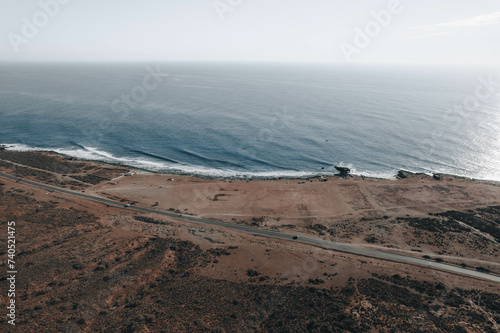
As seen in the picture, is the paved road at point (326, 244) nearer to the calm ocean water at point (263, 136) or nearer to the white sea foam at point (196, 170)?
the white sea foam at point (196, 170)

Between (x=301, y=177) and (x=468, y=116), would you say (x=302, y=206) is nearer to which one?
(x=301, y=177)

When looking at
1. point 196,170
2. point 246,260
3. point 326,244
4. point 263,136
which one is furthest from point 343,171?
point 246,260

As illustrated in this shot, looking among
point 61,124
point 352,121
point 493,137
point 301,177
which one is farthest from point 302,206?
point 61,124

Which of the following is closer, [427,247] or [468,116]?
[427,247]

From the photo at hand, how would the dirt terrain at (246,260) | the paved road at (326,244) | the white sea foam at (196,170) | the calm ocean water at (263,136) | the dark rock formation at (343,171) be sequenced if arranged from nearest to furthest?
the dirt terrain at (246,260) → the paved road at (326,244) → the white sea foam at (196,170) → the dark rock formation at (343,171) → the calm ocean water at (263,136)

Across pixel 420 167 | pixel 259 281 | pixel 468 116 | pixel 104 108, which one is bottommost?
pixel 259 281

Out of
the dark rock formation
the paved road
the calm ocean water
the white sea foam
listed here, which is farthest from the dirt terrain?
the calm ocean water

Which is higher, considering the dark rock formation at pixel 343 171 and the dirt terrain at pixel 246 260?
the dark rock formation at pixel 343 171

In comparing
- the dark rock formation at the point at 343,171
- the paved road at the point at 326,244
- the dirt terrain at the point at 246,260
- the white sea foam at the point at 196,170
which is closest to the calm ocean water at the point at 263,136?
the white sea foam at the point at 196,170

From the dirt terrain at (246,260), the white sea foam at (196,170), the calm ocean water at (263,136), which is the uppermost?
the calm ocean water at (263,136)
